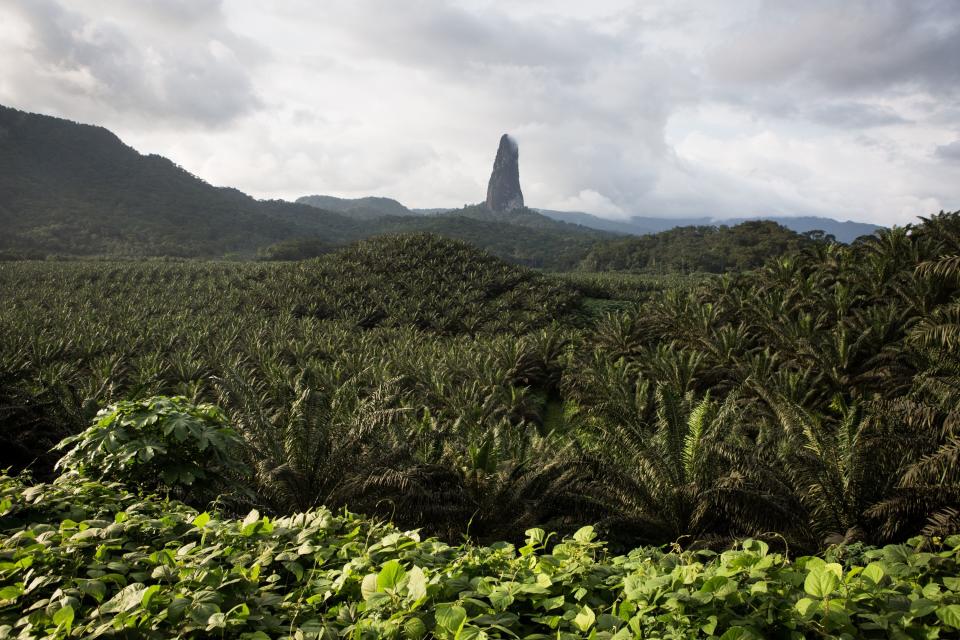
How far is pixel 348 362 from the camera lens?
16703 millimetres

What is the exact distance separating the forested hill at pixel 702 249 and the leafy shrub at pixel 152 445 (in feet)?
181

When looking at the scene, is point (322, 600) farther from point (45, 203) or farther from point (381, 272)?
point (45, 203)

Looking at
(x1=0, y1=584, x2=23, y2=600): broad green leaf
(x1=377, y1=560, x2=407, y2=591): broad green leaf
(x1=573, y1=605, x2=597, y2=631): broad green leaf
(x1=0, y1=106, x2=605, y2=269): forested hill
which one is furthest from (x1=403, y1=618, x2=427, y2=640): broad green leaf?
(x1=0, y1=106, x2=605, y2=269): forested hill

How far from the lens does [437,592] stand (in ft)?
6.93

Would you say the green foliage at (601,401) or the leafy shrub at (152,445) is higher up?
the leafy shrub at (152,445)

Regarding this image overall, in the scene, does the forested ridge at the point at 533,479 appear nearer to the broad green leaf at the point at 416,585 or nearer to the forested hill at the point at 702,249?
the broad green leaf at the point at 416,585

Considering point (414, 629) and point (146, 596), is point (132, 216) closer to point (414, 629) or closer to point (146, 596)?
point (146, 596)

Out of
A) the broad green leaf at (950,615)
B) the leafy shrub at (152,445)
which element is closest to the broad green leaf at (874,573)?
the broad green leaf at (950,615)

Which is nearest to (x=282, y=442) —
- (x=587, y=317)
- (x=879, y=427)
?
(x=879, y=427)

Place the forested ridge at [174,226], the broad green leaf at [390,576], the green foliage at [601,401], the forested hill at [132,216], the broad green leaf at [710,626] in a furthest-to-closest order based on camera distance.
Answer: the forested hill at [132,216] → the forested ridge at [174,226] → the green foliage at [601,401] → the broad green leaf at [390,576] → the broad green leaf at [710,626]

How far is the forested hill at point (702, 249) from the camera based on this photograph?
183 feet

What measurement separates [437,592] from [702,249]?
69.6 m

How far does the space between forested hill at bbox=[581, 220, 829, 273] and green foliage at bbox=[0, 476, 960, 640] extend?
5550cm

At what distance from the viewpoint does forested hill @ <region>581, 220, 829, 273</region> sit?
55906mm
